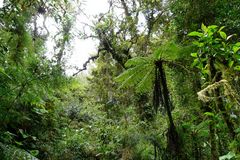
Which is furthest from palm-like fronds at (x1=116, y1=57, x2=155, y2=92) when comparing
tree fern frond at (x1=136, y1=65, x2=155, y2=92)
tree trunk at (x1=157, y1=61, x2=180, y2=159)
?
tree trunk at (x1=157, y1=61, x2=180, y2=159)

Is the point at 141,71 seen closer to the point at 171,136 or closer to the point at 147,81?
the point at 147,81

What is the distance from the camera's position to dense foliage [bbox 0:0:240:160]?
107 inches

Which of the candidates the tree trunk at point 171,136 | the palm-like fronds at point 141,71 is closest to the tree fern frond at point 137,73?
the palm-like fronds at point 141,71

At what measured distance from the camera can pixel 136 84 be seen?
5059 millimetres

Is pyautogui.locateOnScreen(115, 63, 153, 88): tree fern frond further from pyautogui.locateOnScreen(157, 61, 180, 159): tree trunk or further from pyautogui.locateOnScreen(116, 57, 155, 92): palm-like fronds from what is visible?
pyautogui.locateOnScreen(157, 61, 180, 159): tree trunk

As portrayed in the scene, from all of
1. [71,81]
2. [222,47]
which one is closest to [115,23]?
[71,81]

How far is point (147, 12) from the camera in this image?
8.14 metres

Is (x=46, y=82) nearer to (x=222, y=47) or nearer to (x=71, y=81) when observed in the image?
(x=71, y=81)

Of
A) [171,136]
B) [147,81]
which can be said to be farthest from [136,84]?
[171,136]

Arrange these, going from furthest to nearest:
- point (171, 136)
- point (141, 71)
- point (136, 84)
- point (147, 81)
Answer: point (136, 84)
point (147, 81)
point (141, 71)
point (171, 136)

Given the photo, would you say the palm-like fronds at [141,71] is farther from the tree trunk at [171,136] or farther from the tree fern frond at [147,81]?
the tree trunk at [171,136]

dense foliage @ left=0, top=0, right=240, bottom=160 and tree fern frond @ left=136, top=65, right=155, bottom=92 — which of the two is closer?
dense foliage @ left=0, top=0, right=240, bottom=160

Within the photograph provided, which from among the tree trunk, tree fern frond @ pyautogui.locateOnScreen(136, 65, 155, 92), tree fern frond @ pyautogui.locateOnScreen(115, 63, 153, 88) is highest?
tree fern frond @ pyautogui.locateOnScreen(115, 63, 153, 88)

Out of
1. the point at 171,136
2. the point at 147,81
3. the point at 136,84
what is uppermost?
the point at 136,84
